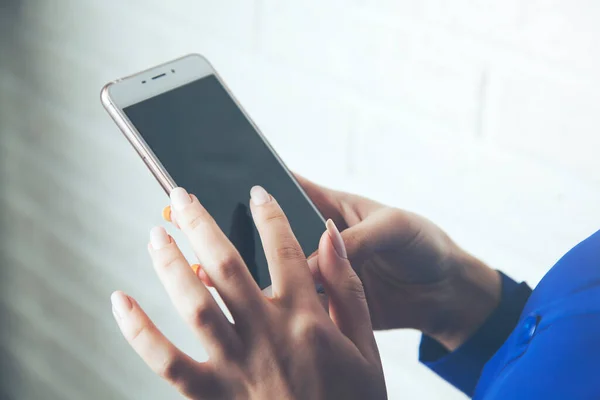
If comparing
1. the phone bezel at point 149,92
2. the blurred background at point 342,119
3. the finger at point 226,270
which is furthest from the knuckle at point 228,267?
the blurred background at point 342,119

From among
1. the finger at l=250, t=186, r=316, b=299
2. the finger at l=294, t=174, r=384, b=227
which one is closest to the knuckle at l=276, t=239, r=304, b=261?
the finger at l=250, t=186, r=316, b=299

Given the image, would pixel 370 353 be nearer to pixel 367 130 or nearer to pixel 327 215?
pixel 327 215

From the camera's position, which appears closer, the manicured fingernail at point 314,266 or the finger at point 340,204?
the manicured fingernail at point 314,266

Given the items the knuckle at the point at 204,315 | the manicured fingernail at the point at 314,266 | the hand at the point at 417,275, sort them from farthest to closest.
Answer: the hand at the point at 417,275, the manicured fingernail at the point at 314,266, the knuckle at the point at 204,315

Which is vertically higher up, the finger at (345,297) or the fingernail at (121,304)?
the fingernail at (121,304)

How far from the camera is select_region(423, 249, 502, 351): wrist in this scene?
0.65m

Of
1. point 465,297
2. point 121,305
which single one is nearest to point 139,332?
point 121,305

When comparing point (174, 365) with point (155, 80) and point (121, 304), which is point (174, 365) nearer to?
point (121, 304)

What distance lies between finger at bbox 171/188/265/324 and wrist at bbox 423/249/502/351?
0.30 meters

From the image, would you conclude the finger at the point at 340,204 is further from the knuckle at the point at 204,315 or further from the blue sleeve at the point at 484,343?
the knuckle at the point at 204,315

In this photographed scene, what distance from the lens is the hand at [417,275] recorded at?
0.62m

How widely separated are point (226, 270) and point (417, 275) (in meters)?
0.30

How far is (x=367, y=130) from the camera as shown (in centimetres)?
77

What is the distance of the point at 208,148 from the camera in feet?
2.00
